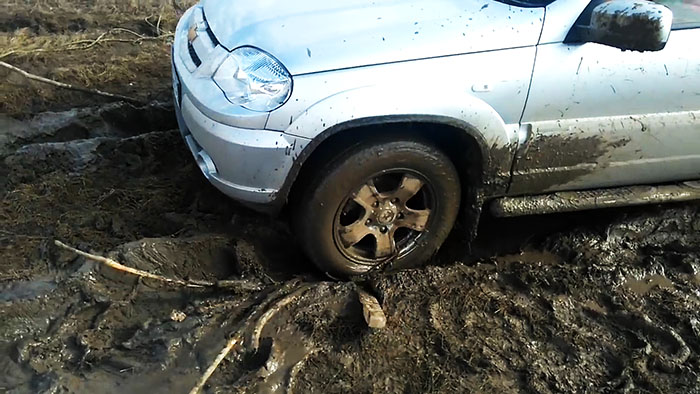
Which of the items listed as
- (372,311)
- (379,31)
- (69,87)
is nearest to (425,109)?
(379,31)

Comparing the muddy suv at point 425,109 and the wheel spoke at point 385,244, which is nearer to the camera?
the muddy suv at point 425,109

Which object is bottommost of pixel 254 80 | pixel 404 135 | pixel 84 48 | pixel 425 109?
pixel 84 48

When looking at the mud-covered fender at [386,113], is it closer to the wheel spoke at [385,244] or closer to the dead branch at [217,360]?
the wheel spoke at [385,244]

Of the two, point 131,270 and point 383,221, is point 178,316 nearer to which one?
point 131,270

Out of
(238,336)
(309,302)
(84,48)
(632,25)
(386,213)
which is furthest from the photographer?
(84,48)

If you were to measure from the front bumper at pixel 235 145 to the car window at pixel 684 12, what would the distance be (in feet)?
6.24

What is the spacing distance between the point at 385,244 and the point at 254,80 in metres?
1.07

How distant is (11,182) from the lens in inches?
159

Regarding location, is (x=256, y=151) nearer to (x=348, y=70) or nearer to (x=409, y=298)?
(x=348, y=70)

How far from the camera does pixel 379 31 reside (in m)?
3.03

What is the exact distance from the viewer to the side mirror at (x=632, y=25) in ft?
Answer: 9.20

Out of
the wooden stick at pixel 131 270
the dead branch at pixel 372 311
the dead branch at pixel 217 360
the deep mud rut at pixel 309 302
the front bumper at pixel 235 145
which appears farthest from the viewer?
the wooden stick at pixel 131 270

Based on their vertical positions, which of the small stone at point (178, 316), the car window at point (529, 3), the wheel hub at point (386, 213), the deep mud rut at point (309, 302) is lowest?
the deep mud rut at point (309, 302)

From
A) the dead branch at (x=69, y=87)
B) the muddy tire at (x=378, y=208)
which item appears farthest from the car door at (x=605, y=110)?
the dead branch at (x=69, y=87)
